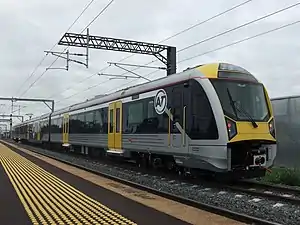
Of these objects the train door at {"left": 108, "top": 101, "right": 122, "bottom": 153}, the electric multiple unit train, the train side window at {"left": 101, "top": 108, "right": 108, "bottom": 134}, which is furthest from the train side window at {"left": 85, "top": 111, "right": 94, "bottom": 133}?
the electric multiple unit train

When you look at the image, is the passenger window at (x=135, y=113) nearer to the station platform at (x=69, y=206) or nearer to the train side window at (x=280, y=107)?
the station platform at (x=69, y=206)

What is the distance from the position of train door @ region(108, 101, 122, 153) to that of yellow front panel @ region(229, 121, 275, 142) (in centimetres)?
795

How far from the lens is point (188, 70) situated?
13.4 m

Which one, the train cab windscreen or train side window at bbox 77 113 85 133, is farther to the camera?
train side window at bbox 77 113 85 133

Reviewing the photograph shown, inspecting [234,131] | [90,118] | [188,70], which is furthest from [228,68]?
[90,118]

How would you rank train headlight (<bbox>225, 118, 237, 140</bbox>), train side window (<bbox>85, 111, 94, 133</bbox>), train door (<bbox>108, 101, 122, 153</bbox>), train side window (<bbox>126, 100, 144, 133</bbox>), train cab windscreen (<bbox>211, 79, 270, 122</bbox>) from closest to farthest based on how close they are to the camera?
train headlight (<bbox>225, 118, 237, 140</bbox>), train cab windscreen (<bbox>211, 79, 270, 122</bbox>), train side window (<bbox>126, 100, 144, 133</bbox>), train door (<bbox>108, 101, 122, 153</bbox>), train side window (<bbox>85, 111, 94, 133</bbox>)

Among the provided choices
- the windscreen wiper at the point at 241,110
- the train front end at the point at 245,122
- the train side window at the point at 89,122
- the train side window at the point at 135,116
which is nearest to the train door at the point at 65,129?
the train side window at the point at 89,122

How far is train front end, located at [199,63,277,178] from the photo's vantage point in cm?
1170

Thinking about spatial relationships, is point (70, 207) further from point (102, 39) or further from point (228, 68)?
point (102, 39)

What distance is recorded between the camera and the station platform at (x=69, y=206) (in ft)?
24.1

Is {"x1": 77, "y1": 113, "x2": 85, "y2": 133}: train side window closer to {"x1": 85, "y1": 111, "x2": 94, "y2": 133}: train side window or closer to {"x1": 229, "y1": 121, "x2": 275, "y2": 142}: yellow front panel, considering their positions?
{"x1": 85, "y1": 111, "x2": 94, "y2": 133}: train side window

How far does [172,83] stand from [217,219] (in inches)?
283

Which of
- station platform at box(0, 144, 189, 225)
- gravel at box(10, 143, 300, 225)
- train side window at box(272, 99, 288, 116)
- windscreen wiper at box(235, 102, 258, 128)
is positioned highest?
train side window at box(272, 99, 288, 116)

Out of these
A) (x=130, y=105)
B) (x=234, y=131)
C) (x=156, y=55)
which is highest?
(x=156, y=55)
